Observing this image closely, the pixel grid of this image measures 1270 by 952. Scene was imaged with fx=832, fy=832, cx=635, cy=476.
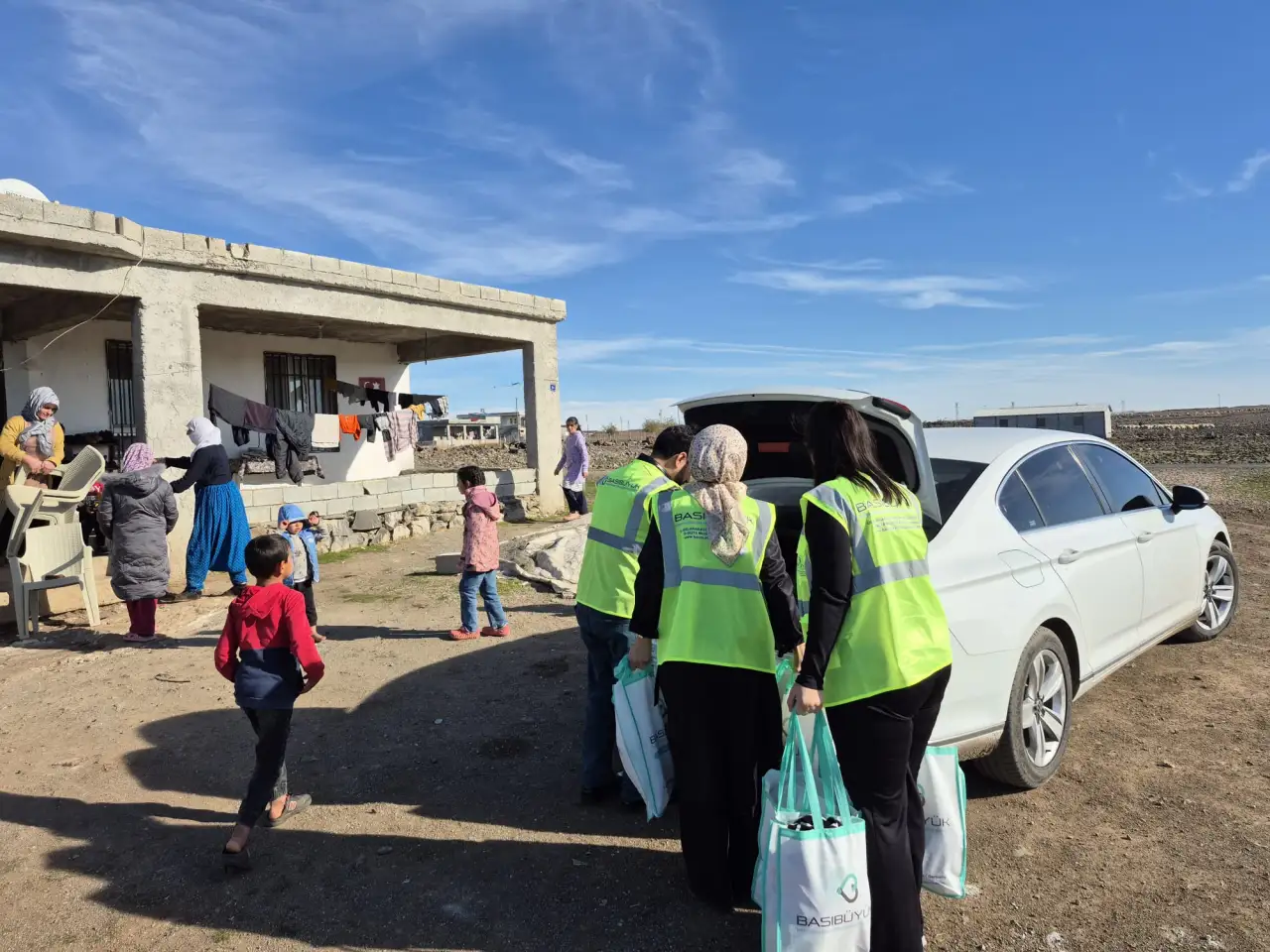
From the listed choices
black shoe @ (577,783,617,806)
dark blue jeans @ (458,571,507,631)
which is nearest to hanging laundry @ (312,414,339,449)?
dark blue jeans @ (458,571,507,631)

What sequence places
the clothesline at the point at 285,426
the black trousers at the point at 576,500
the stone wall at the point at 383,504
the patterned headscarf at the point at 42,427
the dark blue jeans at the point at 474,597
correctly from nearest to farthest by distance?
the dark blue jeans at the point at 474,597
the patterned headscarf at the point at 42,427
the stone wall at the point at 383,504
the clothesline at the point at 285,426
the black trousers at the point at 576,500

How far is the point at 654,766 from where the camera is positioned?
3.17 metres

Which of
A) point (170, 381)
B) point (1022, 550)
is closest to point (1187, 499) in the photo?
point (1022, 550)

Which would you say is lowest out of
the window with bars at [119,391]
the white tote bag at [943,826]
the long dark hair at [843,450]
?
the white tote bag at [943,826]

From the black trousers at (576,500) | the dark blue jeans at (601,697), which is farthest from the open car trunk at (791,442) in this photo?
the black trousers at (576,500)

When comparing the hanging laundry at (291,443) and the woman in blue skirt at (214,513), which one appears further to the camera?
the hanging laundry at (291,443)

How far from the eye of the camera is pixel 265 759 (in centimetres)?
345

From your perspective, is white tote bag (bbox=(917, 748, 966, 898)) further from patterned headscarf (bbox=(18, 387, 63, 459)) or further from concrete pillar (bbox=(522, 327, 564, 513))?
concrete pillar (bbox=(522, 327, 564, 513))

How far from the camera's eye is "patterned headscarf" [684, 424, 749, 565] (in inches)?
107

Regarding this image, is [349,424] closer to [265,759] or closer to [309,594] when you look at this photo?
[309,594]

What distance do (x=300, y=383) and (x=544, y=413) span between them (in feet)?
13.6

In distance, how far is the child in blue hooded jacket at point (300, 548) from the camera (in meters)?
5.86

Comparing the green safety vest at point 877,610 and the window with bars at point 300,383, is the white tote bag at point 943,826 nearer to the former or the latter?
the green safety vest at point 877,610

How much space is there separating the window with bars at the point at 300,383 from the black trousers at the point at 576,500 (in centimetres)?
458
